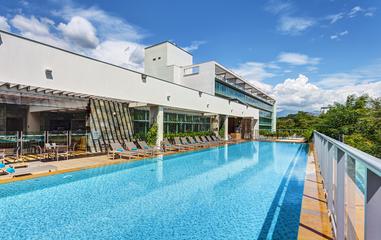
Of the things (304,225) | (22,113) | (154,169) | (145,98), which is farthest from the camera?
(145,98)

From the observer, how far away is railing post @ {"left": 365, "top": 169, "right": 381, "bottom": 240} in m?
1.27

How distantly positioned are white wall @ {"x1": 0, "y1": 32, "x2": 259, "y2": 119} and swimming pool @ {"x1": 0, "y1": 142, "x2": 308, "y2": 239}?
4160mm

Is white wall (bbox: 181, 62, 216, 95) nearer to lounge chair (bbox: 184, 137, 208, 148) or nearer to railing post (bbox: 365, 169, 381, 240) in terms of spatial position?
lounge chair (bbox: 184, 137, 208, 148)

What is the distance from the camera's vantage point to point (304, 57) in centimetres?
2398

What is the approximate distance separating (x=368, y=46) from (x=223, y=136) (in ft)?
54.2

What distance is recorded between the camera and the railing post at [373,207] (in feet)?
4.15

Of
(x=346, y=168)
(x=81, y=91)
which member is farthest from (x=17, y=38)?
(x=346, y=168)

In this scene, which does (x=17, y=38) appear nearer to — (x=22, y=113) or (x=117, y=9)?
(x=22, y=113)

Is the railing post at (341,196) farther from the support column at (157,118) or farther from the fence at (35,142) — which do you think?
the support column at (157,118)

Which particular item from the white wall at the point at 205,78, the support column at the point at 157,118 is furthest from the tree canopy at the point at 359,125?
the white wall at the point at 205,78

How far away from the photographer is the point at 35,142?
1225cm

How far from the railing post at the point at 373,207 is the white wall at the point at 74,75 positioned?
10.6 metres

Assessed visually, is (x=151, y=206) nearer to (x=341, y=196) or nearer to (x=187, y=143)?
(x=341, y=196)

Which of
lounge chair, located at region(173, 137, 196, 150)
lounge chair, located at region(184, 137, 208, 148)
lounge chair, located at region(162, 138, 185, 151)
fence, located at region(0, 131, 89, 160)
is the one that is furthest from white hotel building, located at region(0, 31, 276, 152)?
lounge chair, located at region(184, 137, 208, 148)
